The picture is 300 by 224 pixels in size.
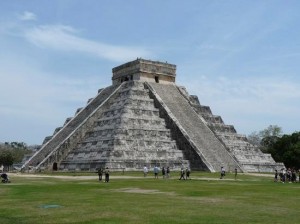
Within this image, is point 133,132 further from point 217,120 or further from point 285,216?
point 285,216

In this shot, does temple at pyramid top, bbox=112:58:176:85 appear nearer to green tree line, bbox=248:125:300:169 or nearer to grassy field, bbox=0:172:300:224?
green tree line, bbox=248:125:300:169

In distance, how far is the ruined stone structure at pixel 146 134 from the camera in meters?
38.2

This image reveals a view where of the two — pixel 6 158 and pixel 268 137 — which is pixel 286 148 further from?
pixel 6 158

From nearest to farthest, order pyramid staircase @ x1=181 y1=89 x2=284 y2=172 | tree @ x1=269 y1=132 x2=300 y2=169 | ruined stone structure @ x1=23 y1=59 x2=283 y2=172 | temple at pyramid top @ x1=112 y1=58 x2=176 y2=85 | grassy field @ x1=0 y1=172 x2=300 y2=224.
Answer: grassy field @ x1=0 y1=172 x2=300 y2=224 < ruined stone structure @ x1=23 y1=59 x2=283 y2=172 < pyramid staircase @ x1=181 y1=89 x2=284 y2=172 < temple at pyramid top @ x1=112 y1=58 x2=176 y2=85 < tree @ x1=269 y1=132 x2=300 y2=169

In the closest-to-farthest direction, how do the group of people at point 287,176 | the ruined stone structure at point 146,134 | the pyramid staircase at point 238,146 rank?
the group of people at point 287,176 < the ruined stone structure at point 146,134 < the pyramid staircase at point 238,146

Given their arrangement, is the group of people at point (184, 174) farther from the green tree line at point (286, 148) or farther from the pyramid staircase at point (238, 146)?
the green tree line at point (286, 148)

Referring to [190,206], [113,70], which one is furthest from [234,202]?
[113,70]

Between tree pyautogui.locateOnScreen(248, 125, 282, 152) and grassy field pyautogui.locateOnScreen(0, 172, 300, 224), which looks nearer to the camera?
grassy field pyautogui.locateOnScreen(0, 172, 300, 224)

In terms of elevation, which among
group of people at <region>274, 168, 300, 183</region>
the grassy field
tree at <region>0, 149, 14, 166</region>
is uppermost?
tree at <region>0, 149, 14, 166</region>

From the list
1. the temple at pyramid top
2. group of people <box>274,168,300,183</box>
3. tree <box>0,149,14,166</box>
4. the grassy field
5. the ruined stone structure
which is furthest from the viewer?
tree <box>0,149,14,166</box>

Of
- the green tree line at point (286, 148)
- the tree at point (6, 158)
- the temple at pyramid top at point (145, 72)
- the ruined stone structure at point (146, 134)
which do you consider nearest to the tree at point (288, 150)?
the green tree line at point (286, 148)

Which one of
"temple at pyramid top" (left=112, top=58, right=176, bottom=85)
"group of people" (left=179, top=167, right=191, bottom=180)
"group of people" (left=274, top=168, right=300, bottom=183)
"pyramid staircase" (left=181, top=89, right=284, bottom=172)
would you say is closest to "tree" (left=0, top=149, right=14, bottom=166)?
"temple at pyramid top" (left=112, top=58, right=176, bottom=85)

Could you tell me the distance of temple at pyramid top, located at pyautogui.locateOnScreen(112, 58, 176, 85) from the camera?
47.9m

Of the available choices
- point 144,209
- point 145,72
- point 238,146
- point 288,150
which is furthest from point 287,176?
point 288,150
